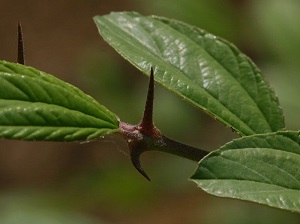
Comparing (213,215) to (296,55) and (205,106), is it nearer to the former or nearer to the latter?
(296,55)

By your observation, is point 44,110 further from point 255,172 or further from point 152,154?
point 152,154

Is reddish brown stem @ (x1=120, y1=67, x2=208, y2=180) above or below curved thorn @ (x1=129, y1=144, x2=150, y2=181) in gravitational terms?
above

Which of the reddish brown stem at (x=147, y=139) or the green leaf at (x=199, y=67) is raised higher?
the green leaf at (x=199, y=67)

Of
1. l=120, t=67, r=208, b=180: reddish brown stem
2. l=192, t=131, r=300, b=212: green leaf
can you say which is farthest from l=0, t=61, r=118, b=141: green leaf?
l=192, t=131, r=300, b=212: green leaf

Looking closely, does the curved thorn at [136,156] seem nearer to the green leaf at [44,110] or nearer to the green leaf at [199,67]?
the green leaf at [44,110]

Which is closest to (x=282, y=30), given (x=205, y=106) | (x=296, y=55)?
(x=296, y=55)

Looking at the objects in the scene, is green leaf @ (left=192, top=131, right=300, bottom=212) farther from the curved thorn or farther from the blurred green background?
the blurred green background

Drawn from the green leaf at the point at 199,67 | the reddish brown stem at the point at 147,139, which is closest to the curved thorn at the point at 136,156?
the reddish brown stem at the point at 147,139
